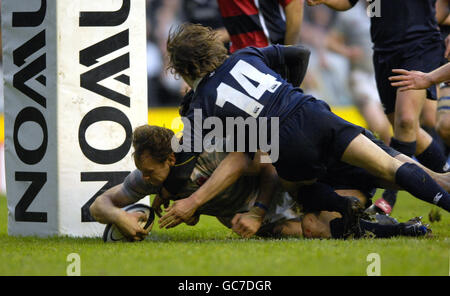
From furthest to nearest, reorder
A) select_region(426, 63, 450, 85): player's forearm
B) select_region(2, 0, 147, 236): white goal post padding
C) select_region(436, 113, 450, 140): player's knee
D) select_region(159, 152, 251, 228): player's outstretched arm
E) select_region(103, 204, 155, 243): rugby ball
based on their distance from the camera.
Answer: select_region(436, 113, 450, 140): player's knee, select_region(2, 0, 147, 236): white goal post padding, select_region(103, 204, 155, 243): rugby ball, select_region(426, 63, 450, 85): player's forearm, select_region(159, 152, 251, 228): player's outstretched arm

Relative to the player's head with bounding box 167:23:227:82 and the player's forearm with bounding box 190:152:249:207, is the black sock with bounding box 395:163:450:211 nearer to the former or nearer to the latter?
the player's forearm with bounding box 190:152:249:207

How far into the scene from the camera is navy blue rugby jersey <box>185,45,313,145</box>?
4242 mm

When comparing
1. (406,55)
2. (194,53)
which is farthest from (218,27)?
(194,53)

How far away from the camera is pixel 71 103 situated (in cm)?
502

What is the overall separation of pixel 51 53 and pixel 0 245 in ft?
4.46

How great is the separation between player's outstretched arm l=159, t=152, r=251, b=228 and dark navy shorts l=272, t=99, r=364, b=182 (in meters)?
0.24

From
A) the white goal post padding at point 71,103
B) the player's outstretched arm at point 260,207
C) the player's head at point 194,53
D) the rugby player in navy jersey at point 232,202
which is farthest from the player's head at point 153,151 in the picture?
the white goal post padding at point 71,103

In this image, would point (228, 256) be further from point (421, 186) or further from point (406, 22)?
point (406, 22)

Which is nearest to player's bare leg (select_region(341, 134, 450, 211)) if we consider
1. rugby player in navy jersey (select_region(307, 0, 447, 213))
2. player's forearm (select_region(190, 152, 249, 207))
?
player's forearm (select_region(190, 152, 249, 207))

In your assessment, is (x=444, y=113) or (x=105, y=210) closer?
(x=105, y=210)

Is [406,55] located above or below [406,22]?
below

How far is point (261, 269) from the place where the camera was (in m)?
3.21

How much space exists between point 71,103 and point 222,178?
1417mm
